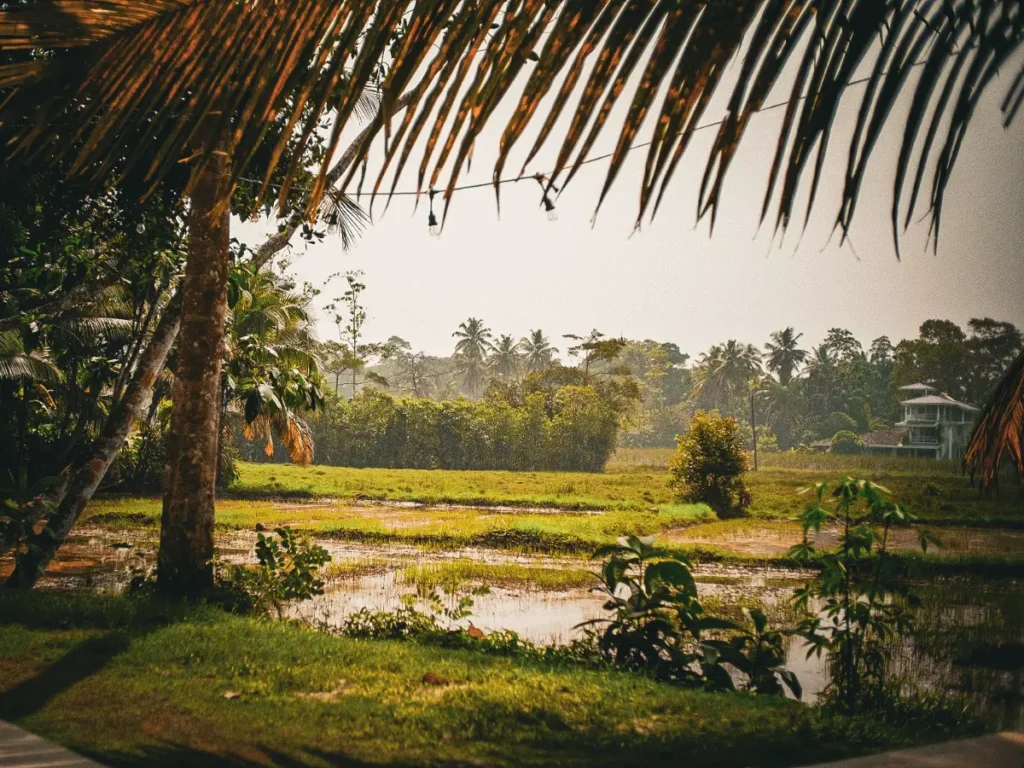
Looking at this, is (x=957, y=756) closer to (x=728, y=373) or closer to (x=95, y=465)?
(x=95, y=465)

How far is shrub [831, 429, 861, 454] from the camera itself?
37.2 m

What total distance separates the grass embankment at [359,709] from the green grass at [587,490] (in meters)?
12.5

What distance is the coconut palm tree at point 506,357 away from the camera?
187 feet

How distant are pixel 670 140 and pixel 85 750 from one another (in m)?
2.49

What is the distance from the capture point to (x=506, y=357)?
187ft

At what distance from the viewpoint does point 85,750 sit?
7.43 ft

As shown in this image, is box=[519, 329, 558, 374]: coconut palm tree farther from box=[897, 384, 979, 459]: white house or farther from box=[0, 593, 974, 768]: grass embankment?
box=[0, 593, 974, 768]: grass embankment

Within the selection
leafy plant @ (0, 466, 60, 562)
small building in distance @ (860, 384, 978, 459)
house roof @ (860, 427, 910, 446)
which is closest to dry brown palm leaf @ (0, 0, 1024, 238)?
leafy plant @ (0, 466, 60, 562)

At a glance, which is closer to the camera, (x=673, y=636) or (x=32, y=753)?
(x=32, y=753)

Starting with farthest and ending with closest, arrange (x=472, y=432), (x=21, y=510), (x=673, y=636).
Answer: (x=472, y=432)
(x=21, y=510)
(x=673, y=636)

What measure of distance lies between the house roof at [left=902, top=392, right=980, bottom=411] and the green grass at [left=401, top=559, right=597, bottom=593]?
25915 millimetres

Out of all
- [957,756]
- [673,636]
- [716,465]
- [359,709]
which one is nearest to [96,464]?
[359,709]

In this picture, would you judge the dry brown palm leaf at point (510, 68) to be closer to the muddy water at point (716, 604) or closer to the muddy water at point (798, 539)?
the muddy water at point (716, 604)

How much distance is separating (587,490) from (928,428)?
65.2 ft
